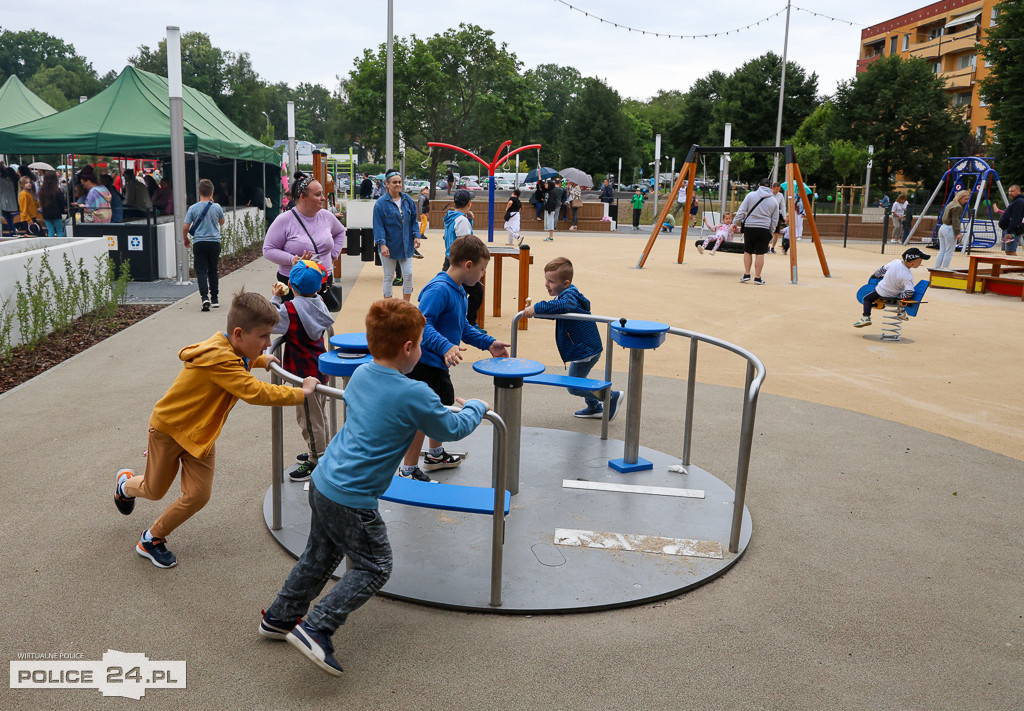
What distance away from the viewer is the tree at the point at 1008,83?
115 ft

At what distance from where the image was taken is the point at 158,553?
13.0ft

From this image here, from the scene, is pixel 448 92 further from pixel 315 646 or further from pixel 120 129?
pixel 315 646

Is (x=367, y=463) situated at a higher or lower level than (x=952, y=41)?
A: lower

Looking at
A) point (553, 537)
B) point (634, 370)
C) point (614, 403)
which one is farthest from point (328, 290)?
point (614, 403)

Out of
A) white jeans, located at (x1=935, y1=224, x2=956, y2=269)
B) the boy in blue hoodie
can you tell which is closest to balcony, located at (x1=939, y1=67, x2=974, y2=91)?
white jeans, located at (x1=935, y1=224, x2=956, y2=269)

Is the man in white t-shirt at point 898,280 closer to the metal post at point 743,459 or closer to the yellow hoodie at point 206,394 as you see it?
the metal post at point 743,459

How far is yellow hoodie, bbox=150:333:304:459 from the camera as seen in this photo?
365 centimetres

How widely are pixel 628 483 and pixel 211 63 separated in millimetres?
85404

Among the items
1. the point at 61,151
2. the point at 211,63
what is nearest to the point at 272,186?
the point at 61,151

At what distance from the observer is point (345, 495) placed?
10.1 ft

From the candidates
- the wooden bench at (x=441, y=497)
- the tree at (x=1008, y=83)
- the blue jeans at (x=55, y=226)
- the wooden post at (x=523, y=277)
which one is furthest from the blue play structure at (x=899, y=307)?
the tree at (x=1008, y=83)

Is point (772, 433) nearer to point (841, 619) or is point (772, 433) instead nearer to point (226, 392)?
point (841, 619)

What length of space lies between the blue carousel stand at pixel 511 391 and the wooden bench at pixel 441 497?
616 mm

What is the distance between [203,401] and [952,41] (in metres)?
68.4
